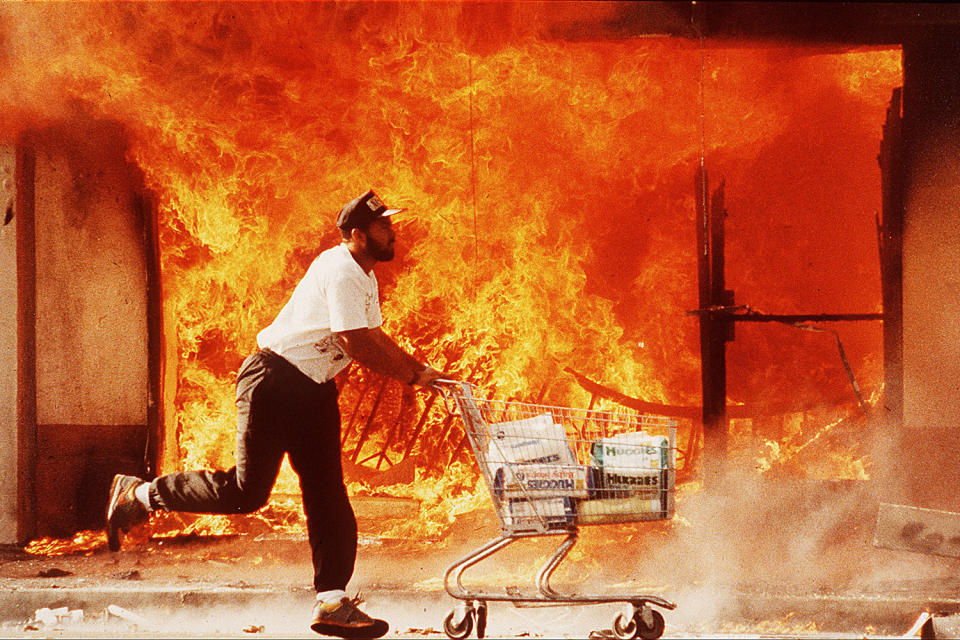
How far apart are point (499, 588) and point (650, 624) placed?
1.05 m

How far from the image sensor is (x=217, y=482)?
5672 millimetres

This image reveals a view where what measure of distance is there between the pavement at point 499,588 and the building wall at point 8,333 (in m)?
0.60

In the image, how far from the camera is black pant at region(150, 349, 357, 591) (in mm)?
5551

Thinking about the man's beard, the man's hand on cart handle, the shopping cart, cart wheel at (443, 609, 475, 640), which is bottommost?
cart wheel at (443, 609, 475, 640)

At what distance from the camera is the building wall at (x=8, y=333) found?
24.0 ft

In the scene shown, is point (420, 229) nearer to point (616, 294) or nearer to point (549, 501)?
point (616, 294)

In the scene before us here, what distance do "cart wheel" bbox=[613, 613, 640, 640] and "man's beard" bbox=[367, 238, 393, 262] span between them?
2.36 metres

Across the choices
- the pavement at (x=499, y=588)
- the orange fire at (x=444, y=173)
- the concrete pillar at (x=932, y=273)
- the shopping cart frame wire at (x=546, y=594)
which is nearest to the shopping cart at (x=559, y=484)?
the shopping cart frame wire at (x=546, y=594)

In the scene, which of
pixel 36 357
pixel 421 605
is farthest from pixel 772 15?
pixel 36 357

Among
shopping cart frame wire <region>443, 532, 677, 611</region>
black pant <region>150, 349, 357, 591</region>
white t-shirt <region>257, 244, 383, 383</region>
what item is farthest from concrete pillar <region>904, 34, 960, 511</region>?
black pant <region>150, 349, 357, 591</region>

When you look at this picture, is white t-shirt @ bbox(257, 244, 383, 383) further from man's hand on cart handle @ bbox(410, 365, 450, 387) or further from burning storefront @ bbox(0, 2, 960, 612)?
burning storefront @ bbox(0, 2, 960, 612)

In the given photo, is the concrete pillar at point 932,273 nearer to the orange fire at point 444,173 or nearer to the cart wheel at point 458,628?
the orange fire at point 444,173

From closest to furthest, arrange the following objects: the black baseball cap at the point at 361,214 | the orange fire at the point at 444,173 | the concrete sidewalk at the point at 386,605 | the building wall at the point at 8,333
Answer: the black baseball cap at the point at 361,214, the concrete sidewalk at the point at 386,605, the building wall at the point at 8,333, the orange fire at the point at 444,173

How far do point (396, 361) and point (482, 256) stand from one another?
9.39 ft
